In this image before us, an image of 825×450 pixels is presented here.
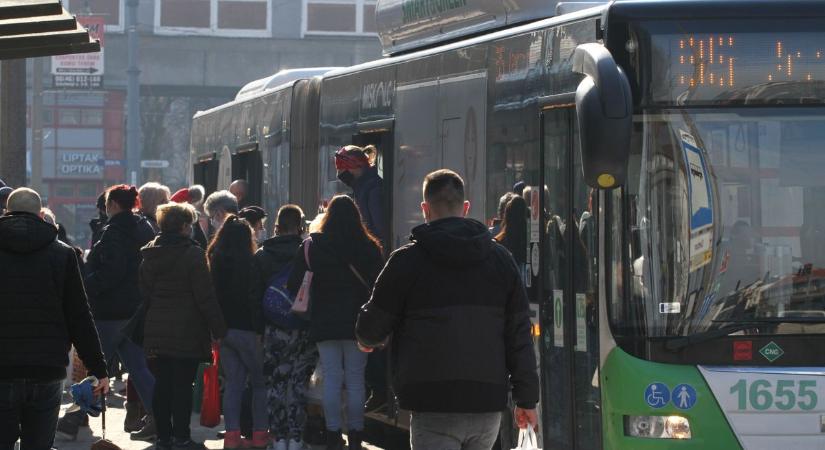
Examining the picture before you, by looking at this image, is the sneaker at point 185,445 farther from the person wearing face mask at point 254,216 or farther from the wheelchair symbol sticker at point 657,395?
the wheelchair symbol sticker at point 657,395

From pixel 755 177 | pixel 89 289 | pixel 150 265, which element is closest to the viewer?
pixel 755 177

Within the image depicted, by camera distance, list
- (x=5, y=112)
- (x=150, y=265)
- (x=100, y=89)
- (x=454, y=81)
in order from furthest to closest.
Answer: (x=100, y=89)
(x=5, y=112)
(x=150, y=265)
(x=454, y=81)

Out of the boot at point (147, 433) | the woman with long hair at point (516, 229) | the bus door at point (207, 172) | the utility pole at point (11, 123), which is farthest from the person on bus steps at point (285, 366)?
the utility pole at point (11, 123)

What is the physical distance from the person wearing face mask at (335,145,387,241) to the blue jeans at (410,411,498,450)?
15.3 ft

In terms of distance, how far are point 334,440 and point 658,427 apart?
324cm

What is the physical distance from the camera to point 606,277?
726 centimetres

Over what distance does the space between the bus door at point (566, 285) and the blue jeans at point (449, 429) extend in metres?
1.62

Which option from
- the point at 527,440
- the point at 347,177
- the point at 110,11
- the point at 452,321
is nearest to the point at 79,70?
the point at 110,11

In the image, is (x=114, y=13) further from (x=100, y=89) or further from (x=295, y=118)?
(x=295, y=118)

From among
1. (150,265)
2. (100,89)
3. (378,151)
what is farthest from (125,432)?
(100,89)

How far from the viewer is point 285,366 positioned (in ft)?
33.8

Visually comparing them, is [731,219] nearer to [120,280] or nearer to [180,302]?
[180,302]

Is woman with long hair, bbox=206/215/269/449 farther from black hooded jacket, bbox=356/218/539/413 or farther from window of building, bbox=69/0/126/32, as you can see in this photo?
window of building, bbox=69/0/126/32

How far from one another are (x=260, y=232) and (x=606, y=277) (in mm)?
5097
